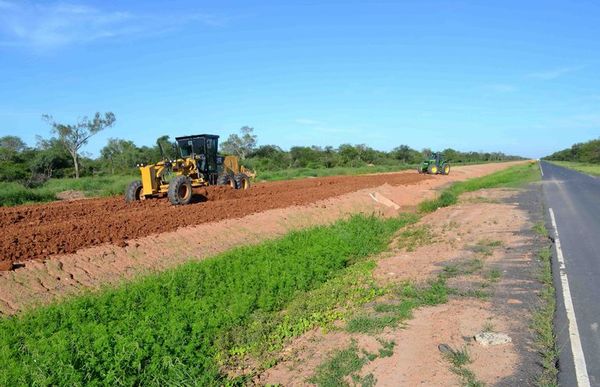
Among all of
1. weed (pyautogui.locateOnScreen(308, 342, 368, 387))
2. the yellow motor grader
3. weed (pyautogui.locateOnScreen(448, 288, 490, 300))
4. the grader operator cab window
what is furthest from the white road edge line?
the grader operator cab window

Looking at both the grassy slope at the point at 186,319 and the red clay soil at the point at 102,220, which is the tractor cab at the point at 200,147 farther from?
the grassy slope at the point at 186,319

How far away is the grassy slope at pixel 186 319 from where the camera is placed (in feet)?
17.5

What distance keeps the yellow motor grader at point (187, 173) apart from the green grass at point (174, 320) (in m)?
7.22

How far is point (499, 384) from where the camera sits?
485 cm

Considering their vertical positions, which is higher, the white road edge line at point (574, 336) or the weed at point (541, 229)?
the weed at point (541, 229)

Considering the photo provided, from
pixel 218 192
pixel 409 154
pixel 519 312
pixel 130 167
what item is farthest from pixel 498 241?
pixel 409 154

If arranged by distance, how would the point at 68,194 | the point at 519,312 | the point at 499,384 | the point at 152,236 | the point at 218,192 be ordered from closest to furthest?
the point at 499,384 → the point at 519,312 → the point at 152,236 → the point at 218,192 → the point at 68,194

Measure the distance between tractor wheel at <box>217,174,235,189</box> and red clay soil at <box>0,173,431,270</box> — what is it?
75 cm

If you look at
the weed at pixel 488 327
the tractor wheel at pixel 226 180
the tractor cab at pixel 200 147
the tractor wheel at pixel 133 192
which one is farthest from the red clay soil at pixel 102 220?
the weed at pixel 488 327

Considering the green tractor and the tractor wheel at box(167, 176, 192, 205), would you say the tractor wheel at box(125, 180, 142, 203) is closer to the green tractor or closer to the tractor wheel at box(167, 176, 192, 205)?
the tractor wheel at box(167, 176, 192, 205)

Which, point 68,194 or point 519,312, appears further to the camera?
point 68,194

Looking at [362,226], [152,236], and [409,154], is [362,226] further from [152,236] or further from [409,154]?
[409,154]

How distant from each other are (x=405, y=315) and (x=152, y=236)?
265 inches

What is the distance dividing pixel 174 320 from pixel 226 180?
1497 centimetres
